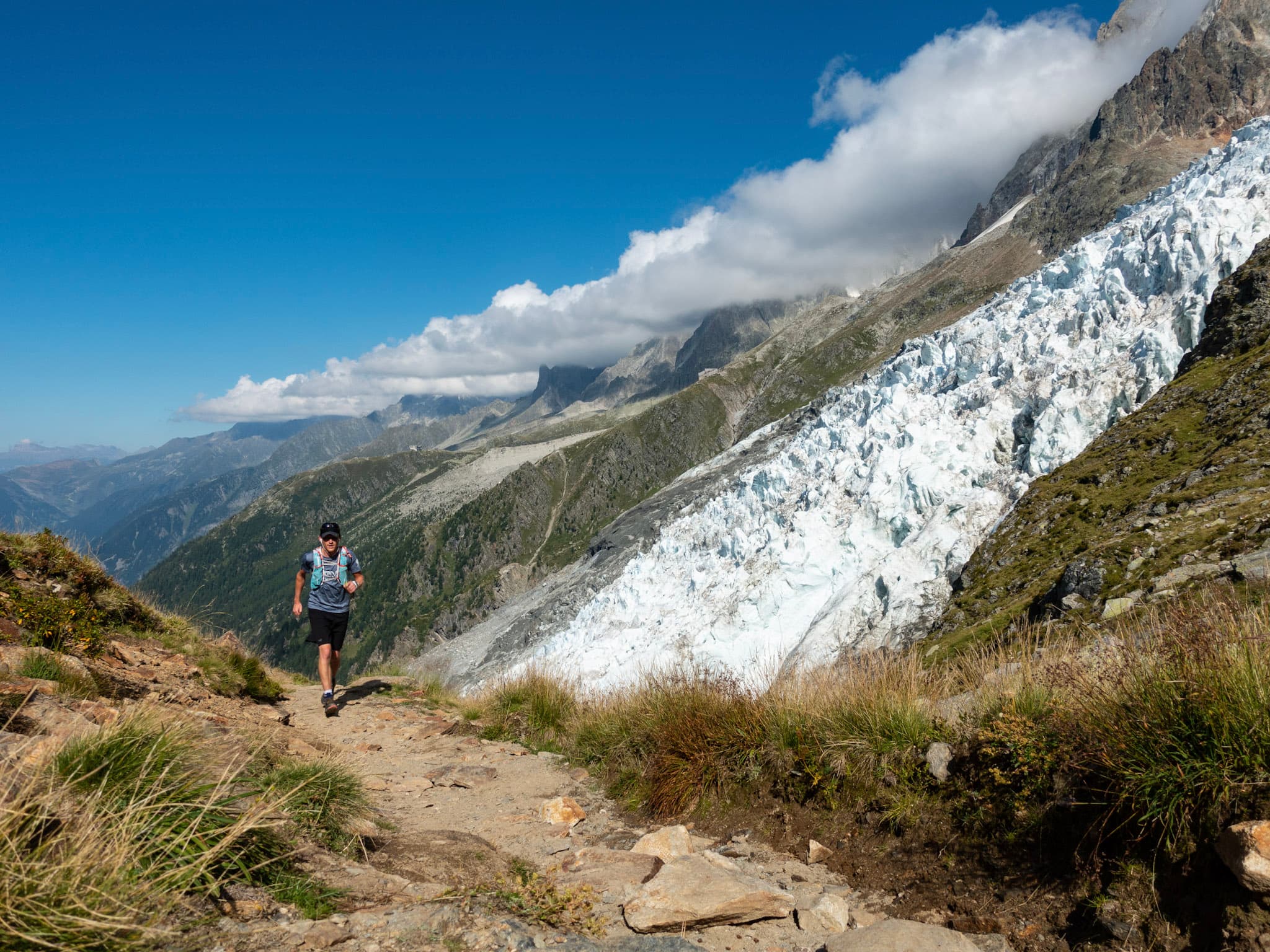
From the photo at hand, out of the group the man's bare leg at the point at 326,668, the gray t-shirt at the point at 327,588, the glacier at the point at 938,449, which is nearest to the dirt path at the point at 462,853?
the man's bare leg at the point at 326,668

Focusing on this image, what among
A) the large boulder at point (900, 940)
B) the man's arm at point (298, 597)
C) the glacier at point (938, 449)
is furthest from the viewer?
the glacier at point (938, 449)

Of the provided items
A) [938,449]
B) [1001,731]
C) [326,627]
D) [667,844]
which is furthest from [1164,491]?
[326,627]

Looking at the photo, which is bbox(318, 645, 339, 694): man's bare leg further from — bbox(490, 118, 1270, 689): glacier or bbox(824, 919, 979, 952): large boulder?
bbox(490, 118, 1270, 689): glacier

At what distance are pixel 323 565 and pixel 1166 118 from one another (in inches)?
10304

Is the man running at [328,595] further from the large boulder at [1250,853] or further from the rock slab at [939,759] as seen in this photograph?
the large boulder at [1250,853]

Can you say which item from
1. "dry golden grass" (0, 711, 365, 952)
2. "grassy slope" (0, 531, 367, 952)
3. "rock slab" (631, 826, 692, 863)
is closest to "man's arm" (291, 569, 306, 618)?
"grassy slope" (0, 531, 367, 952)

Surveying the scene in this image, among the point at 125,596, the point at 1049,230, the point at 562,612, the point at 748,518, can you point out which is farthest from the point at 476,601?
the point at 1049,230

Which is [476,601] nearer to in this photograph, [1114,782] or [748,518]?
[748,518]

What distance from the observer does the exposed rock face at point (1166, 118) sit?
171750 millimetres

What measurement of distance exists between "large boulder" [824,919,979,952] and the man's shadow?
31.2 feet

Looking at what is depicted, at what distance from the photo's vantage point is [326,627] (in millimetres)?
10500

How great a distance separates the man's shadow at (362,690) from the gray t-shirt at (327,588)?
1.75m

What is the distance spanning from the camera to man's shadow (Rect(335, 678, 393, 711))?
11352mm

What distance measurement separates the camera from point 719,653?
1332 inches
